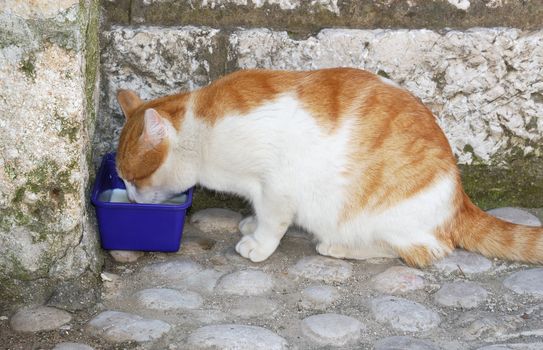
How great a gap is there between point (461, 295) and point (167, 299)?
114 cm

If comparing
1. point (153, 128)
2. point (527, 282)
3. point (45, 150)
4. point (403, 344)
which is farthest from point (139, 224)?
point (527, 282)

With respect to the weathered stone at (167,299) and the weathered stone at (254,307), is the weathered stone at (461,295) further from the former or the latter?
the weathered stone at (167,299)

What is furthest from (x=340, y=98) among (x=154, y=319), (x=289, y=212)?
(x=154, y=319)

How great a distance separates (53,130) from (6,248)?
1.53ft

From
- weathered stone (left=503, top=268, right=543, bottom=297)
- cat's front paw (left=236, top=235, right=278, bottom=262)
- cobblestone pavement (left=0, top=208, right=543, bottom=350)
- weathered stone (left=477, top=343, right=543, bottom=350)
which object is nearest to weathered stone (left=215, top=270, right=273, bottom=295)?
cobblestone pavement (left=0, top=208, right=543, bottom=350)

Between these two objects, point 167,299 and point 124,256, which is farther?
point 124,256

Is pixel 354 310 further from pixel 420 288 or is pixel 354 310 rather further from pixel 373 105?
pixel 373 105

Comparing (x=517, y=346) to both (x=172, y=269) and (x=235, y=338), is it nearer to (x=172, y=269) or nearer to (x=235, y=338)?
(x=235, y=338)

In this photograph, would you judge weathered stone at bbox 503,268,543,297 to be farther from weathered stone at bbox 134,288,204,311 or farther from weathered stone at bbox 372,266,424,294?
weathered stone at bbox 134,288,204,311

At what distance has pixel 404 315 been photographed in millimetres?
2957

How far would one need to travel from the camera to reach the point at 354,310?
9.92 feet

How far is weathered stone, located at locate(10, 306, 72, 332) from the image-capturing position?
278 centimetres

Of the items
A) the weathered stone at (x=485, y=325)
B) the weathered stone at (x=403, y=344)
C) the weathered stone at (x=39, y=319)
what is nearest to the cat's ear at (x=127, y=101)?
the weathered stone at (x=39, y=319)

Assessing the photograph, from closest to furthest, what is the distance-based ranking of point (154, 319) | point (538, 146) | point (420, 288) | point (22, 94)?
point (22, 94) < point (154, 319) < point (420, 288) < point (538, 146)
